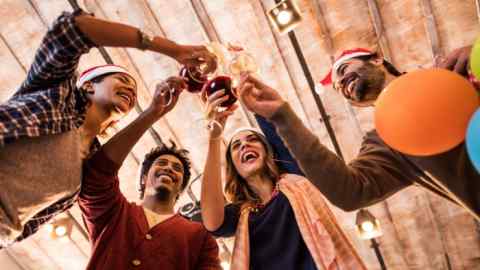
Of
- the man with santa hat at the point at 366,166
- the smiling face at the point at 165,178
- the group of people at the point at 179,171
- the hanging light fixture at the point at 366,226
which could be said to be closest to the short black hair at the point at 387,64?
the group of people at the point at 179,171

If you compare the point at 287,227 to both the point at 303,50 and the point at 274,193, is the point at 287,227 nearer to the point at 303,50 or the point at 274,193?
the point at 274,193

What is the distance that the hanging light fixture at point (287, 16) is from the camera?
3768 mm

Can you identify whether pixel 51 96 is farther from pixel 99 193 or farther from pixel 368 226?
pixel 368 226

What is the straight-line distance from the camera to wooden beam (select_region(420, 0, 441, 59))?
4203 millimetres

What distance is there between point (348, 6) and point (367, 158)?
2605 mm

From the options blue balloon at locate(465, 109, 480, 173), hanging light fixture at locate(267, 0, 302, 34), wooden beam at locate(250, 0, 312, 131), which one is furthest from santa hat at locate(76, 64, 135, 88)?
wooden beam at locate(250, 0, 312, 131)

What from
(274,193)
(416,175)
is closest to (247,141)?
(274,193)

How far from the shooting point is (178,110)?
5.03 meters

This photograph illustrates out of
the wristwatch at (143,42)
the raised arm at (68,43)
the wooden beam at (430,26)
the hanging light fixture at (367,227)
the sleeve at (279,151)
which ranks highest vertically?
the raised arm at (68,43)

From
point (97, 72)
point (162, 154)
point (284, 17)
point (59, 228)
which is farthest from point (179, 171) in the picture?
point (59, 228)

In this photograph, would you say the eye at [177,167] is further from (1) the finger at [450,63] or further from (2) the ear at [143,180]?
(1) the finger at [450,63]

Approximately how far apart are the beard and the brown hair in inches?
20.6

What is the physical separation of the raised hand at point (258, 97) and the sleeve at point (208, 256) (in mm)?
797

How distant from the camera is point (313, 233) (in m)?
1.90
